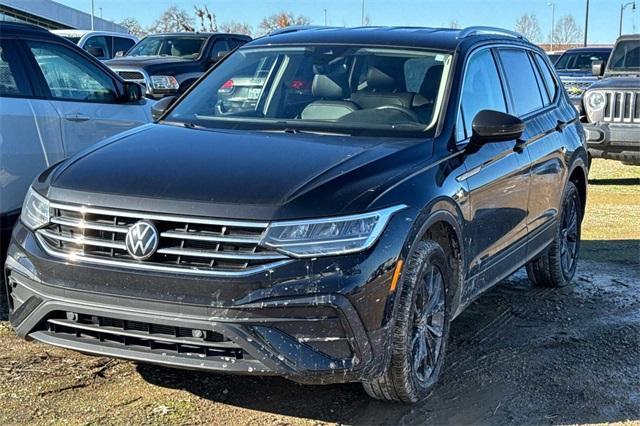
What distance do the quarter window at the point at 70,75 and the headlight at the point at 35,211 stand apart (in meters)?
2.32

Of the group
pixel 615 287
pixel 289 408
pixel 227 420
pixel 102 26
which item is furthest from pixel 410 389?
pixel 102 26

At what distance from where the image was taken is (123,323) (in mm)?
3547

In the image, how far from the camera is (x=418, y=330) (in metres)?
3.99

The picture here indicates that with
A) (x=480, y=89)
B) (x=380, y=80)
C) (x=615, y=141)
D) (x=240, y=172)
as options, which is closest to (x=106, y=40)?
(x=615, y=141)

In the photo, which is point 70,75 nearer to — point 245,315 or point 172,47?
point 245,315

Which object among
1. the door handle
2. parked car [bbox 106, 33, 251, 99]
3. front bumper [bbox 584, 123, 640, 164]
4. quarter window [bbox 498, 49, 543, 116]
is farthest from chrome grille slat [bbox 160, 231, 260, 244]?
front bumper [bbox 584, 123, 640, 164]

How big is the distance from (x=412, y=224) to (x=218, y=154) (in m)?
1.00

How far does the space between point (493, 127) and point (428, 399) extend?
1.50 m

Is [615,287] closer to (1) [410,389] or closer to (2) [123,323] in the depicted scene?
(1) [410,389]

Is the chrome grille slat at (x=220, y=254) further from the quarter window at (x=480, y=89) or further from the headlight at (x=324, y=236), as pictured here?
the quarter window at (x=480, y=89)

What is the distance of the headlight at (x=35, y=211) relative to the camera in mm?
3814

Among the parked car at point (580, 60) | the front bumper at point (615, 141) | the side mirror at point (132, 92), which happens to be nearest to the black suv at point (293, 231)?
the side mirror at point (132, 92)

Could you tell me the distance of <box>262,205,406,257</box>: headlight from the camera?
3412mm

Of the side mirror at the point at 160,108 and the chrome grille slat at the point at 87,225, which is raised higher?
the side mirror at the point at 160,108
